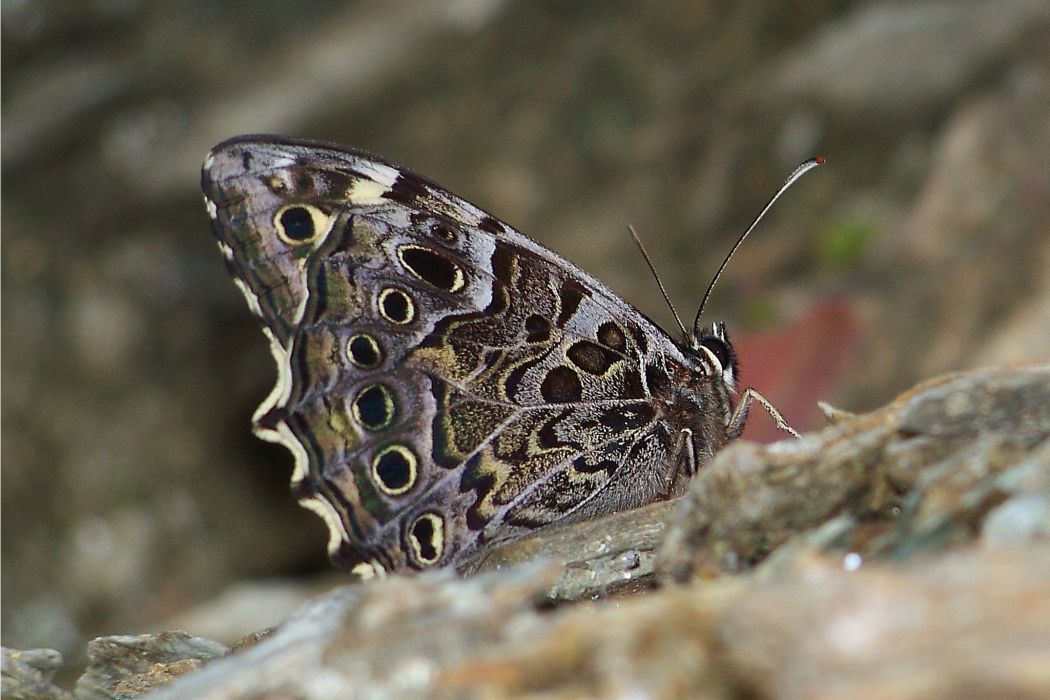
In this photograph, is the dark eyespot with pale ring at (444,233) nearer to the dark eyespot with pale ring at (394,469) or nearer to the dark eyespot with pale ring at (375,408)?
the dark eyespot with pale ring at (375,408)

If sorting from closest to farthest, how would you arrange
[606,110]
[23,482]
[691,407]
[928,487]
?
[928,487] → [691,407] → [23,482] → [606,110]

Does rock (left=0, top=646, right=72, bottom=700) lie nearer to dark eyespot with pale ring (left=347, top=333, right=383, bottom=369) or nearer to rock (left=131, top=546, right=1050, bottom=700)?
rock (left=131, top=546, right=1050, bottom=700)

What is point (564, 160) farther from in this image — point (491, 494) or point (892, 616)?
point (892, 616)

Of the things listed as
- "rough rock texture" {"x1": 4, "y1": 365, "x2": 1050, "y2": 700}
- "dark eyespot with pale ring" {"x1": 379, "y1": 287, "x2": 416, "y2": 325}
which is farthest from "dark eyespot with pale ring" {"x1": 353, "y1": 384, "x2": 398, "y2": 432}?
"rough rock texture" {"x1": 4, "y1": 365, "x2": 1050, "y2": 700}

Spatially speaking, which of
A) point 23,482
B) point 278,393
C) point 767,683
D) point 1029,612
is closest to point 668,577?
point 767,683

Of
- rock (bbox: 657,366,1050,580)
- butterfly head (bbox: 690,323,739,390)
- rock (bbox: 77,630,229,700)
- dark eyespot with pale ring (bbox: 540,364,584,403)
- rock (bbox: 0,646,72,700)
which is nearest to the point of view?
rock (bbox: 657,366,1050,580)

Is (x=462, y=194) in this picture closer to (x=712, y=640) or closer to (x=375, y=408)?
(x=375, y=408)

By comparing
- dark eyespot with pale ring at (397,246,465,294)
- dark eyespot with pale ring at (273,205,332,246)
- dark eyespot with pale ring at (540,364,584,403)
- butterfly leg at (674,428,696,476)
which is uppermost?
dark eyespot with pale ring at (273,205,332,246)
